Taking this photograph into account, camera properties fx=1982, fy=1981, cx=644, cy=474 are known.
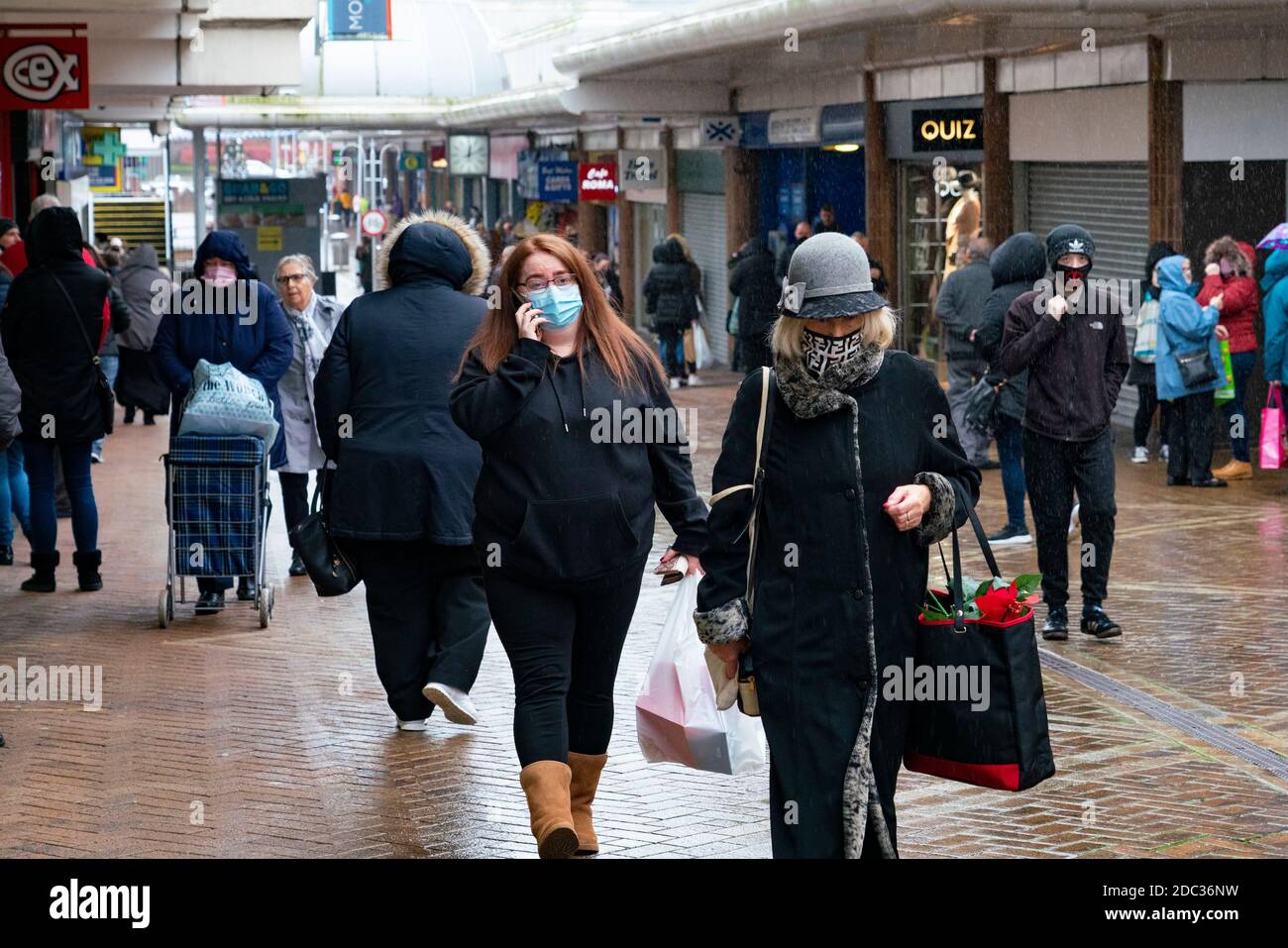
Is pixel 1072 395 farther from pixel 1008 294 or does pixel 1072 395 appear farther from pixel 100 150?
pixel 100 150

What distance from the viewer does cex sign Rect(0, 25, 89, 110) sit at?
14.8 meters

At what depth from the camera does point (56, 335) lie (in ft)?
34.6

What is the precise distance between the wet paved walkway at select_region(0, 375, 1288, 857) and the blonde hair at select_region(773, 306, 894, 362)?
78.1 inches

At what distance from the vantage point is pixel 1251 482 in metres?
14.7

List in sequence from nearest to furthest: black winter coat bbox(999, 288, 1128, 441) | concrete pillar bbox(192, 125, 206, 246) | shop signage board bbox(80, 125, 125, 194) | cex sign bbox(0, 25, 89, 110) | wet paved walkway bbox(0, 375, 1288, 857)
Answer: wet paved walkway bbox(0, 375, 1288, 857)
black winter coat bbox(999, 288, 1128, 441)
cex sign bbox(0, 25, 89, 110)
shop signage board bbox(80, 125, 125, 194)
concrete pillar bbox(192, 125, 206, 246)

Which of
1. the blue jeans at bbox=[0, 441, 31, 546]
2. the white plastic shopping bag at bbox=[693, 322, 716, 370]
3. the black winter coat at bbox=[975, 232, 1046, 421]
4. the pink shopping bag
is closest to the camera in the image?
the black winter coat at bbox=[975, 232, 1046, 421]

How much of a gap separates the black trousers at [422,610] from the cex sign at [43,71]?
8.92m

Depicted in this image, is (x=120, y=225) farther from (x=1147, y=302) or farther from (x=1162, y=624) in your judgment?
(x=1162, y=624)

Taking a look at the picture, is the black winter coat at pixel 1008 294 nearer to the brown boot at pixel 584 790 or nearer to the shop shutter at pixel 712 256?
the brown boot at pixel 584 790

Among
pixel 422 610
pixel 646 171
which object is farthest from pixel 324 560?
pixel 646 171

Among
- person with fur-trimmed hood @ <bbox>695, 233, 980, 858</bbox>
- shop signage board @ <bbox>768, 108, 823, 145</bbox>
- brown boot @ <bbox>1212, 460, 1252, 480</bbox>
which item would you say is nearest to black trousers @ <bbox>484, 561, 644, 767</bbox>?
person with fur-trimmed hood @ <bbox>695, 233, 980, 858</bbox>

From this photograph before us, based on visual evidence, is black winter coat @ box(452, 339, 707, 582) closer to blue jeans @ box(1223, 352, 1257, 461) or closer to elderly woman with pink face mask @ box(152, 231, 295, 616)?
elderly woman with pink face mask @ box(152, 231, 295, 616)

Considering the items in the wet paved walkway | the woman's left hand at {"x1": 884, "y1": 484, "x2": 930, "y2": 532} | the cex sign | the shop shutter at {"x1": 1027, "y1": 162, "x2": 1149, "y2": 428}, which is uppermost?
the cex sign
